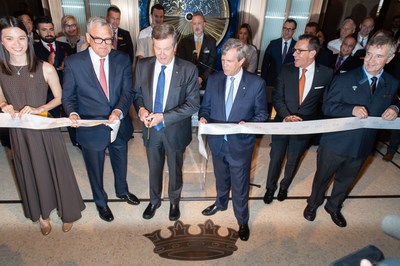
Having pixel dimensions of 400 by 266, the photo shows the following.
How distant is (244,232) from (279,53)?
3.34m

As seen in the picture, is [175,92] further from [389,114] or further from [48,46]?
[48,46]

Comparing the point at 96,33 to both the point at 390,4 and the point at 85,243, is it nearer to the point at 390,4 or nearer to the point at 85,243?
the point at 85,243

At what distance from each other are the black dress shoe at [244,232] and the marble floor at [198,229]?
0.06 meters

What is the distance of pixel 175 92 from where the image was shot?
2463mm

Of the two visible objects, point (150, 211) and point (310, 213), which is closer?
point (150, 211)

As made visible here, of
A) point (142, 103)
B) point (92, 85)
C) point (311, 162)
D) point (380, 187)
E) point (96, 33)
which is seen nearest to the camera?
point (96, 33)

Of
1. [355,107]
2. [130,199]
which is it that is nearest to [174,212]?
[130,199]

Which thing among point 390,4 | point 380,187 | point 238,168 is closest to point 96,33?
point 238,168

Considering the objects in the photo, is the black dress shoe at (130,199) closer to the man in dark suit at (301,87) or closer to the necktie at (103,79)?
the necktie at (103,79)

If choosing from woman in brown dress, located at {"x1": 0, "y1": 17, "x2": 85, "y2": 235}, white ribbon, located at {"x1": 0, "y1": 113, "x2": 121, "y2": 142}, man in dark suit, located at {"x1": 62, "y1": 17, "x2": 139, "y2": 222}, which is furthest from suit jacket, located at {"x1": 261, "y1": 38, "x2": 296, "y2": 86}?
woman in brown dress, located at {"x1": 0, "y1": 17, "x2": 85, "y2": 235}

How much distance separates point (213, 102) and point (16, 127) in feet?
5.42

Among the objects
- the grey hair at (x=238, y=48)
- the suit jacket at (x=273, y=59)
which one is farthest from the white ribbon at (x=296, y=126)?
the suit jacket at (x=273, y=59)

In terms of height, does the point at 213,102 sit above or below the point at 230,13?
below

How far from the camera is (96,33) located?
7.34 feet
